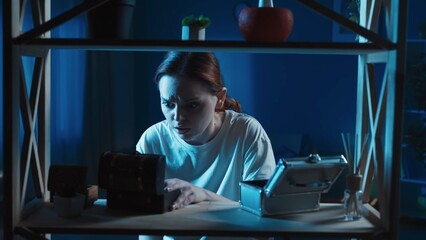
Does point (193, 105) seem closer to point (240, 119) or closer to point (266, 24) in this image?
point (240, 119)

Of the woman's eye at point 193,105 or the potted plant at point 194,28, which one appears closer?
the potted plant at point 194,28

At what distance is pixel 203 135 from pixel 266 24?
2.52ft

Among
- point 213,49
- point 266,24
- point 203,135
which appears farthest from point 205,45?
point 203,135

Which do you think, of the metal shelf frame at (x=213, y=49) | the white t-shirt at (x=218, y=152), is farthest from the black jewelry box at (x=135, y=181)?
the white t-shirt at (x=218, y=152)

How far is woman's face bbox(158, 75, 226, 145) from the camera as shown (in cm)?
197

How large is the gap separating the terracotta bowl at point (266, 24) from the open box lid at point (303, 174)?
1.13ft

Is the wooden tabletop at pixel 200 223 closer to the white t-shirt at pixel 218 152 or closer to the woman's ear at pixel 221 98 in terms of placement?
the white t-shirt at pixel 218 152

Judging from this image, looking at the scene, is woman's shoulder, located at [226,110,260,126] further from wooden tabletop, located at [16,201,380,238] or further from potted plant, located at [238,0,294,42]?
potted plant, located at [238,0,294,42]

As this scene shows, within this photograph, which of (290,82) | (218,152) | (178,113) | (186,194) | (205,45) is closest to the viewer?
(205,45)

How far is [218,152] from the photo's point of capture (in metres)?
2.16

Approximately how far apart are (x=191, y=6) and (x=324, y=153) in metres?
1.95

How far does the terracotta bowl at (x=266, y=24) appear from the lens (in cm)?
150

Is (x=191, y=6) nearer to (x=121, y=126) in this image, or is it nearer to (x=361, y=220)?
(x=121, y=126)

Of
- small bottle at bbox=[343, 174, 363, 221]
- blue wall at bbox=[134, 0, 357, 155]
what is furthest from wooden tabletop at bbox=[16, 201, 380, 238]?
blue wall at bbox=[134, 0, 357, 155]
